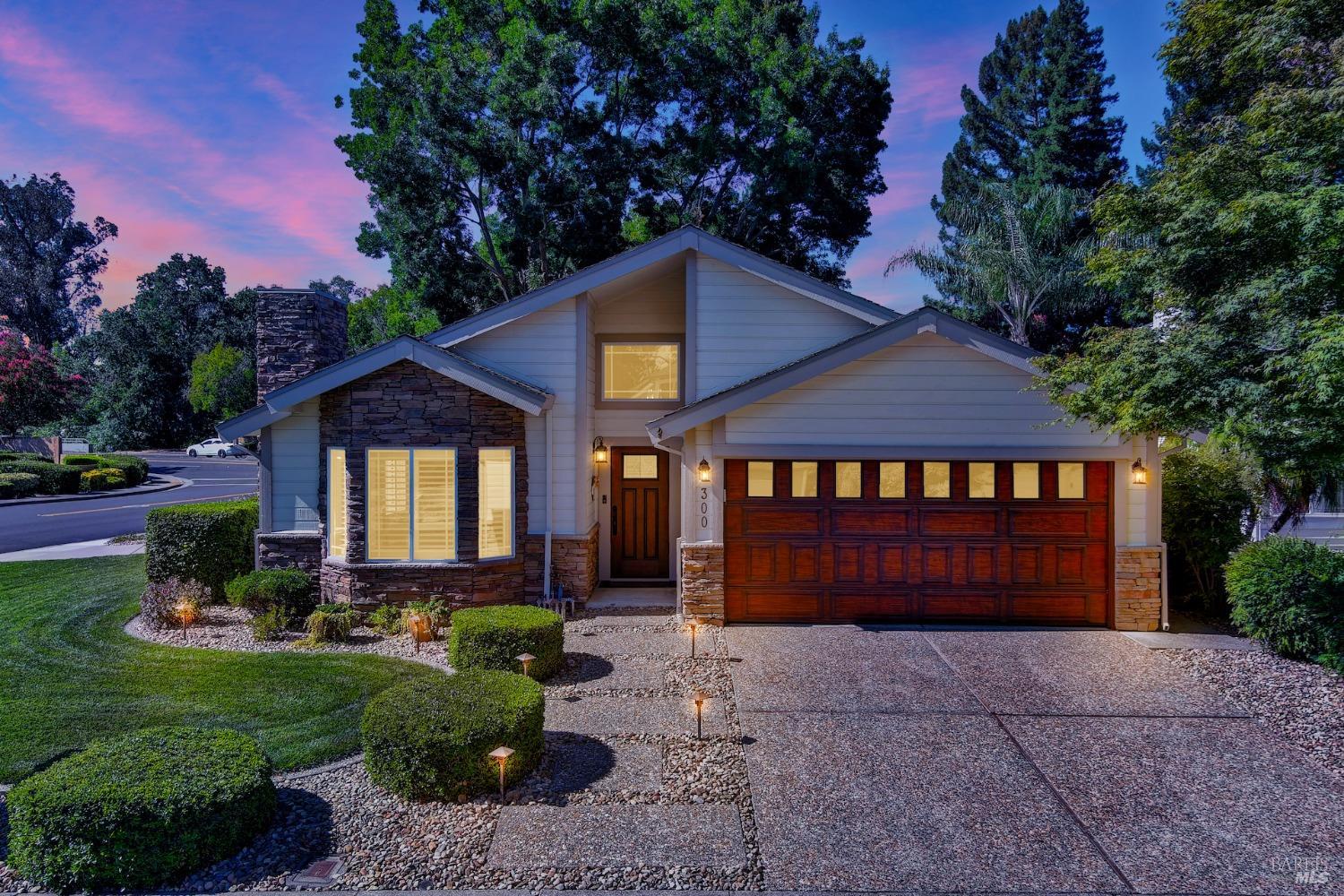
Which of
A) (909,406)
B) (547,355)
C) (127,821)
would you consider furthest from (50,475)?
(909,406)

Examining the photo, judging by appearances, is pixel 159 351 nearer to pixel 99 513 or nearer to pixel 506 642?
pixel 99 513

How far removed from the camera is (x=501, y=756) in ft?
15.3

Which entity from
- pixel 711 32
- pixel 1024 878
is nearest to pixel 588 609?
pixel 1024 878

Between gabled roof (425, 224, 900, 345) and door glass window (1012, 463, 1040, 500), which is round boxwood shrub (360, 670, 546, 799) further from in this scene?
door glass window (1012, 463, 1040, 500)

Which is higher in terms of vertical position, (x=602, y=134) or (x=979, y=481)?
(x=602, y=134)

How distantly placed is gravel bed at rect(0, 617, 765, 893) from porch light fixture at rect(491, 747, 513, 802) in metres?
0.17

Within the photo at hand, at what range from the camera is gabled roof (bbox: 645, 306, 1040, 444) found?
8969 millimetres

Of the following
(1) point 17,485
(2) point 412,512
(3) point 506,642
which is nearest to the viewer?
(3) point 506,642

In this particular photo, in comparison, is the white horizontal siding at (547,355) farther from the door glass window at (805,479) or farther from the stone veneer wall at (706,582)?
the door glass window at (805,479)

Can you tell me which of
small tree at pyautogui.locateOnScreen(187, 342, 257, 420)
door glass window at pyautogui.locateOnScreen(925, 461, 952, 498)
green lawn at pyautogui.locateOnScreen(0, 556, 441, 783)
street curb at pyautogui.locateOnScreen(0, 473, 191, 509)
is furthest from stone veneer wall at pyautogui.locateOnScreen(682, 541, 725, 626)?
small tree at pyautogui.locateOnScreen(187, 342, 257, 420)

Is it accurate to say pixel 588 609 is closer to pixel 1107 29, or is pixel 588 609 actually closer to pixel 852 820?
pixel 852 820

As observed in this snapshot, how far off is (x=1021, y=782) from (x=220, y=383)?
167 ft

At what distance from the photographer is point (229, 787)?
13.8ft

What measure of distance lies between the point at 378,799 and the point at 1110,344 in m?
8.81
